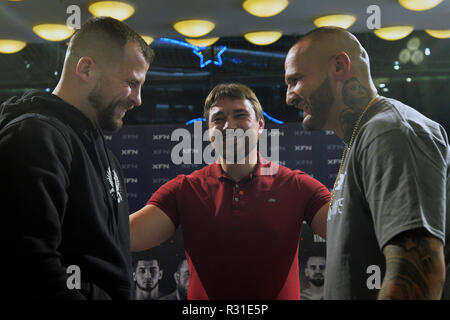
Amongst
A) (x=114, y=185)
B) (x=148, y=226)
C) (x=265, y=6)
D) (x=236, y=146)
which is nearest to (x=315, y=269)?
(x=236, y=146)

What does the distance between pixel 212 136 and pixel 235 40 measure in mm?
3033

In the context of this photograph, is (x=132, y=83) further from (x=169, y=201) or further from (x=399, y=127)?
(x=399, y=127)

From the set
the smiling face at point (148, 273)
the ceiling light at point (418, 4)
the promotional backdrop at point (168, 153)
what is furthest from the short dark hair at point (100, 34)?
the promotional backdrop at point (168, 153)

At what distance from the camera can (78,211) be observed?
0.91 meters

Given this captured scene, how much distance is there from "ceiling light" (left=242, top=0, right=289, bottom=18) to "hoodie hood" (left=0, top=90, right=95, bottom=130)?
6.67 feet

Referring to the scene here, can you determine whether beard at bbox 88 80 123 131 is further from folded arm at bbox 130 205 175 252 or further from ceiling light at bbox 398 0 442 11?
ceiling light at bbox 398 0 442 11

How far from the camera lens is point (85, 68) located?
3.45ft

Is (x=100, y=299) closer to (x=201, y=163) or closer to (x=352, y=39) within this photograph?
(x=352, y=39)

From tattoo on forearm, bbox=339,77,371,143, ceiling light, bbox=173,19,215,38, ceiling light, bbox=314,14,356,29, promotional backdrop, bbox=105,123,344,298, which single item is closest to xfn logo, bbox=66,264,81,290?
tattoo on forearm, bbox=339,77,371,143

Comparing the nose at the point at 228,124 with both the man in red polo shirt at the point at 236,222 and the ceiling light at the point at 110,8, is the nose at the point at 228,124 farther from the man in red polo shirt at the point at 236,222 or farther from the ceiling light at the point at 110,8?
the ceiling light at the point at 110,8

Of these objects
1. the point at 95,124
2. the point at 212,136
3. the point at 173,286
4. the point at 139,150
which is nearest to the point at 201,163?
the point at 139,150

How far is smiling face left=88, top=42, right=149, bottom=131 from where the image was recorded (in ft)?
3.56

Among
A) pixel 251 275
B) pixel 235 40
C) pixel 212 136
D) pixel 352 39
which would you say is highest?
pixel 235 40

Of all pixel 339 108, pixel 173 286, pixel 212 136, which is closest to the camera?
pixel 339 108
